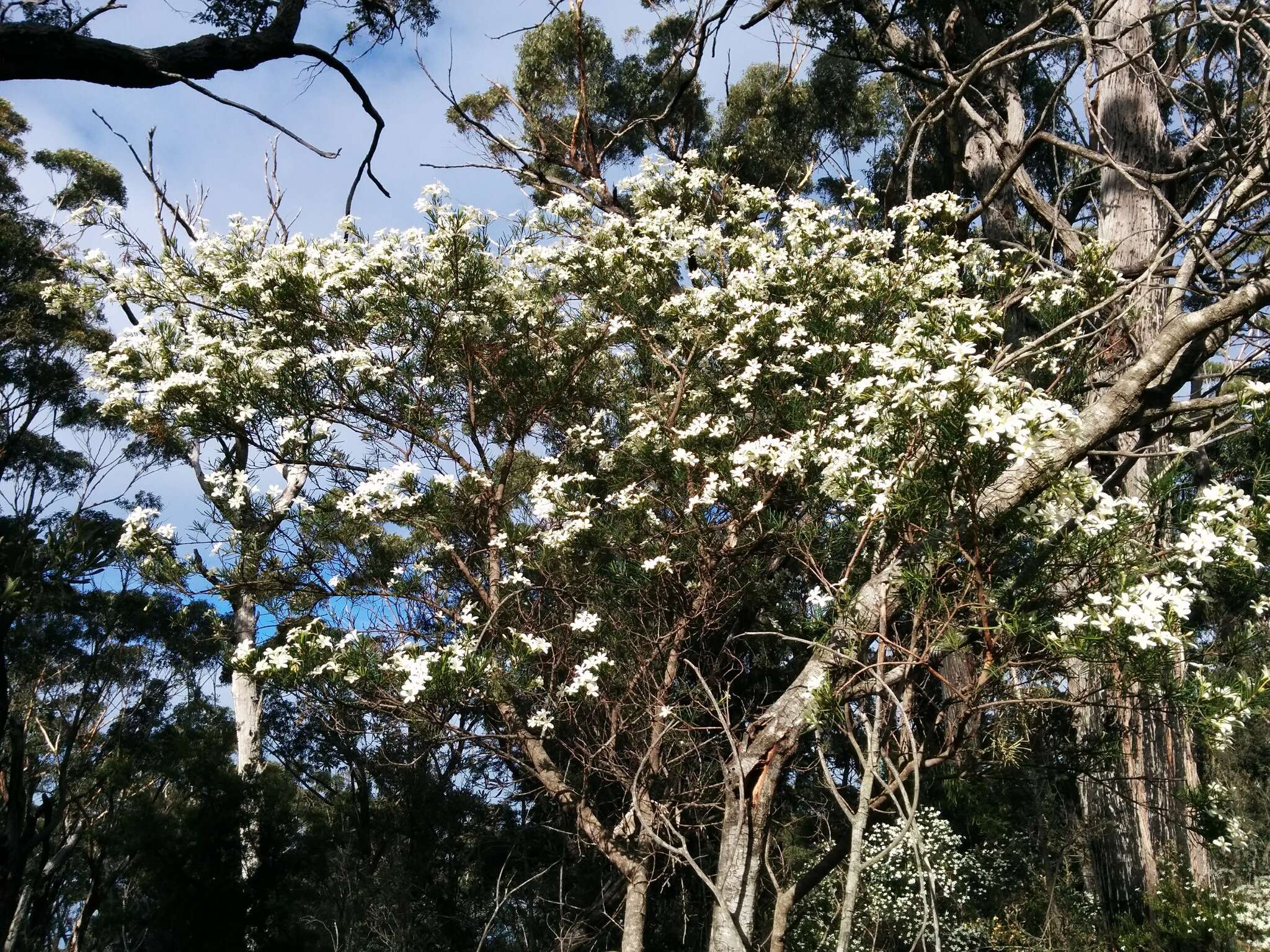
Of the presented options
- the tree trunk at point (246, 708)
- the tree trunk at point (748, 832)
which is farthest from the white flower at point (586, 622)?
the tree trunk at point (246, 708)

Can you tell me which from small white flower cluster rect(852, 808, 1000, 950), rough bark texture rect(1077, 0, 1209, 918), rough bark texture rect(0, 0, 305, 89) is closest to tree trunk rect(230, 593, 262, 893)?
small white flower cluster rect(852, 808, 1000, 950)

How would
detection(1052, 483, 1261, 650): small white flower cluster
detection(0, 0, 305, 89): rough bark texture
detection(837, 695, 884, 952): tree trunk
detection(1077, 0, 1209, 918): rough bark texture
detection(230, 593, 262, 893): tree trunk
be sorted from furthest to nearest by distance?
detection(230, 593, 262, 893): tree trunk → detection(1077, 0, 1209, 918): rough bark texture → detection(1052, 483, 1261, 650): small white flower cluster → detection(837, 695, 884, 952): tree trunk → detection(0, 0, 305, 89): rough bark texture

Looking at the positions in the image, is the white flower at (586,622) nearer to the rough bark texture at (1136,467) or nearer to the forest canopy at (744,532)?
the forest canopy at (744,532)

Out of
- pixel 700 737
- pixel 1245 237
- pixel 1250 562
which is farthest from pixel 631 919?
pixel 1245 237

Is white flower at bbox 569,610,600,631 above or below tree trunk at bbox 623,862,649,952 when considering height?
above

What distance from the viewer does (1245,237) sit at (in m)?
3.34

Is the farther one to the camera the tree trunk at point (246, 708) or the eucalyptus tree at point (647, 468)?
the tree trunk at point (246, 708)

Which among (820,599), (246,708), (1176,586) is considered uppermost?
(246,708)

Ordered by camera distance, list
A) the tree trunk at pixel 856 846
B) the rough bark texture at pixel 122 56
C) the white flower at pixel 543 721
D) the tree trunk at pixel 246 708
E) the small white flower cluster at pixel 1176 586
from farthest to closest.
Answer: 1. the tree trunk at pixel 246 708
2. the white flower at pixel 543 721
3. the small white flower cluster at pixel 1176 586
4. the tree trunk at pixel 856 846
5. the rough bark texture at pixel 122 56

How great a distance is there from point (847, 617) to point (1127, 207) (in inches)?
165

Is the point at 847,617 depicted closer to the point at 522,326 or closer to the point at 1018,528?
the point at 1018,528

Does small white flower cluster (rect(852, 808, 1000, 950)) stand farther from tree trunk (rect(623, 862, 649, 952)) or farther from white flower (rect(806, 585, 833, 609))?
white flower (rect(806, 585, 833, 609))

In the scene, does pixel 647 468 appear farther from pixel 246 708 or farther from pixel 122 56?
pixel 246 708

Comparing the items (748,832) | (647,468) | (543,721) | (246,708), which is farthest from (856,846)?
(246,708)
